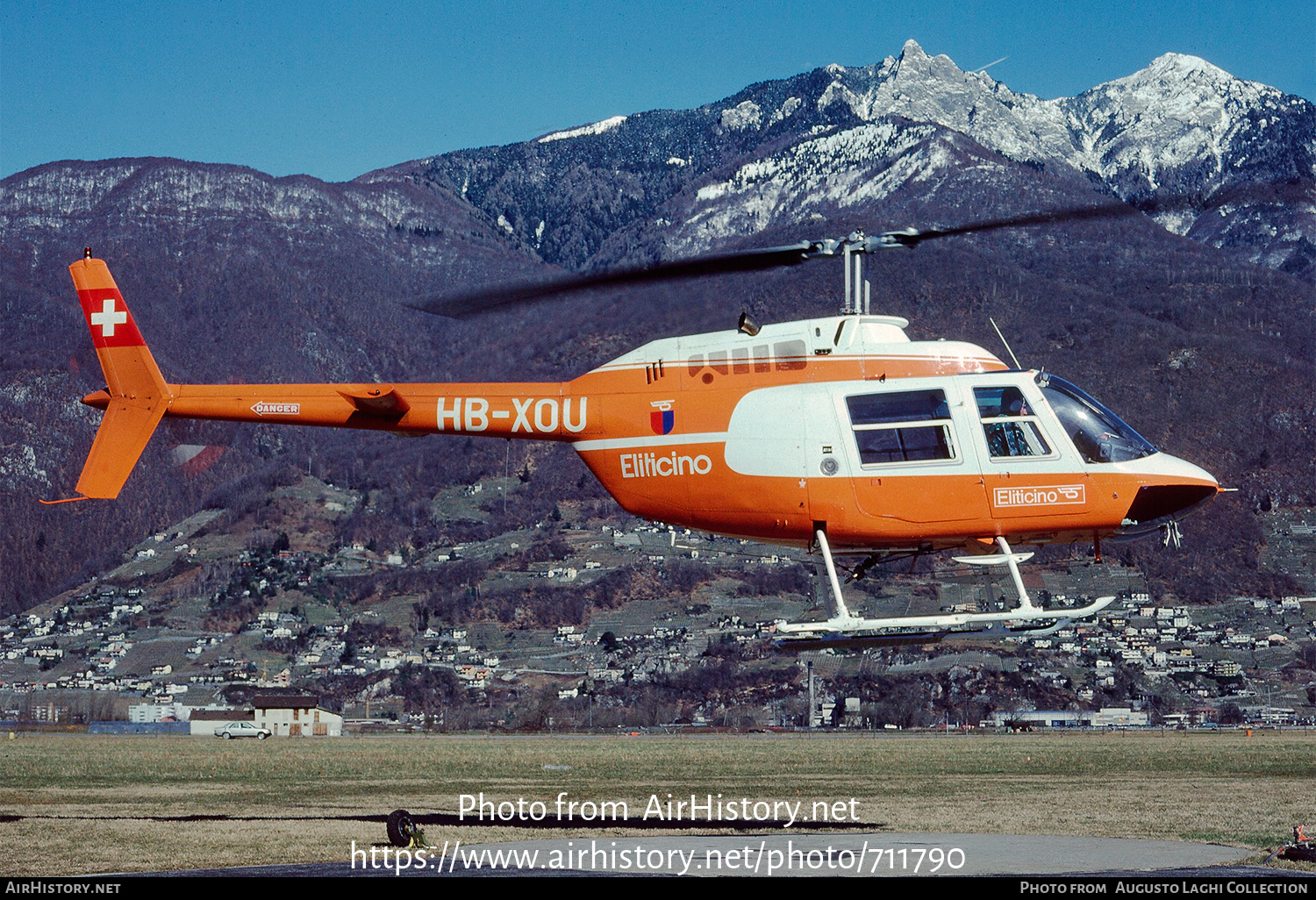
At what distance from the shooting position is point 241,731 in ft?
425

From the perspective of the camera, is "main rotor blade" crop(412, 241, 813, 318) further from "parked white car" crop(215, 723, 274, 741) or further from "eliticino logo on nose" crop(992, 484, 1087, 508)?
"parked white car" crop(215, 723, 274, 741)

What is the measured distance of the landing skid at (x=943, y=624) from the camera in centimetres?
2156

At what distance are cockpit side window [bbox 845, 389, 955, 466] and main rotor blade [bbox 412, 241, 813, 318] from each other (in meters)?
2.68

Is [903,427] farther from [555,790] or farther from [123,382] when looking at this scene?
[555,790]

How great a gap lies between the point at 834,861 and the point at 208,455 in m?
14.2

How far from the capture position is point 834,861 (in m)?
20.9

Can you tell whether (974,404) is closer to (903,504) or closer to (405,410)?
(903,504)

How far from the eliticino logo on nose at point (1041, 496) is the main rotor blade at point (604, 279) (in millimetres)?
4904

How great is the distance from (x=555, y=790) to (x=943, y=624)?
80.3ft

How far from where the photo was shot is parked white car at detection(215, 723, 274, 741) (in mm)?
128125

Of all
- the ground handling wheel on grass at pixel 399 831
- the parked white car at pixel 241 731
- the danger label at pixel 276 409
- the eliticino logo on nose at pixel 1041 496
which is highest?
the danger label at pixel 276 409

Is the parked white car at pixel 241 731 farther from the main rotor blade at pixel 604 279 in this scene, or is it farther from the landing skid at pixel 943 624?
the landing skid at pixel 943 624

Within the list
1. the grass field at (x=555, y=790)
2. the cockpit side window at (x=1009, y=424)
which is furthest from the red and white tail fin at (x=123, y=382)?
the cockpit side window at (x=1009, y=424)
